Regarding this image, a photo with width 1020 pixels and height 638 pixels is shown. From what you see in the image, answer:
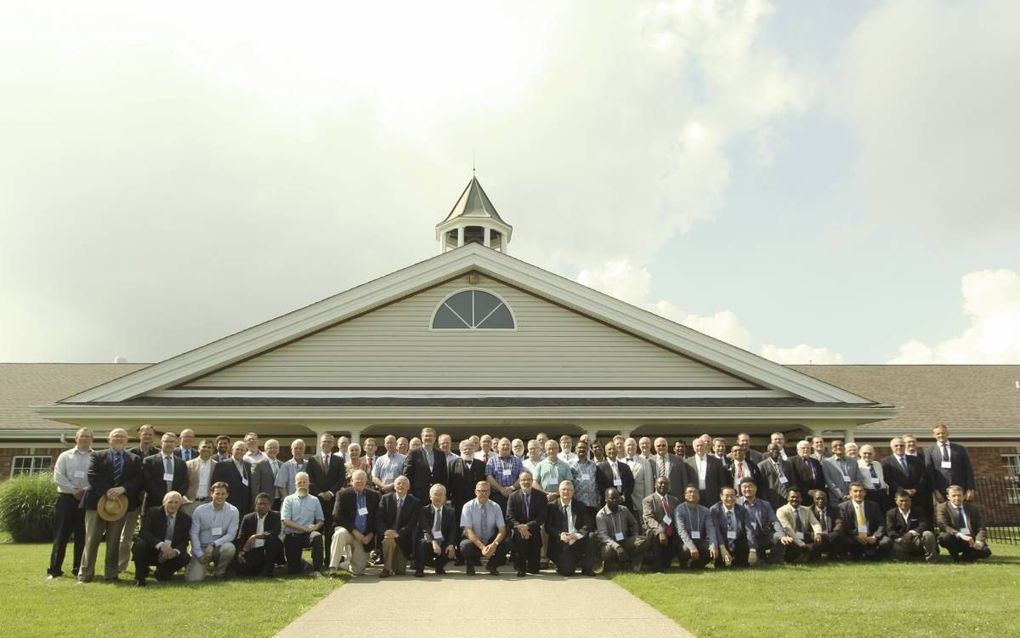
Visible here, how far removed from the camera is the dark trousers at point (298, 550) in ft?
29.7

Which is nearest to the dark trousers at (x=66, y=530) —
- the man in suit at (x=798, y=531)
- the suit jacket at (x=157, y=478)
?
the suit jacket at (x=157, y=478)

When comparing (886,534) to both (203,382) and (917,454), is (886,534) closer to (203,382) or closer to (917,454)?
(917,454)

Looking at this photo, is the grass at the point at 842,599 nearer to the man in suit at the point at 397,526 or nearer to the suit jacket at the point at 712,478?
the suit jacket at the point at 712,478

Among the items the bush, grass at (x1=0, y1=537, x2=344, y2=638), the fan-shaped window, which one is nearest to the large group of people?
grass at (x1=0, y1=537, x2=344, y2=638)

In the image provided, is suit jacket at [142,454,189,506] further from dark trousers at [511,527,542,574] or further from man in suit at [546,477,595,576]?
man in suit at [546,477,595,576]

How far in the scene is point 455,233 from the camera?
66.4ft

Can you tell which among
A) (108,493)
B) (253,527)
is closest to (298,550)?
(253,527)

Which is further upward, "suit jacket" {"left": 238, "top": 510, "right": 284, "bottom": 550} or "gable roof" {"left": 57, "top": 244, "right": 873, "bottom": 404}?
"gable roof" {"left": 57, "top": 244, "right": 873, "bottom": 404}

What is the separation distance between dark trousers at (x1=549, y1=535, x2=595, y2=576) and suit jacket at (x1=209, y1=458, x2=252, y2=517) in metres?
4.01

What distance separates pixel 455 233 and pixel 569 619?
14.8 metres

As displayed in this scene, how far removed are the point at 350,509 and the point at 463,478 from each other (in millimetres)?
1630

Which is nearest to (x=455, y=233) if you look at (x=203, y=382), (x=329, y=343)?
(x=329, y=343)

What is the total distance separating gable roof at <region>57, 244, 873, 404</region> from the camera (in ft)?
48.3

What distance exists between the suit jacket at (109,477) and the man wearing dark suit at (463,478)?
3.83 meters
